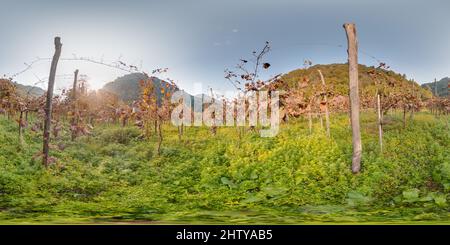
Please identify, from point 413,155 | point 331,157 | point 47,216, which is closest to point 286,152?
point 331,157

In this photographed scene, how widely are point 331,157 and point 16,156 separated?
10.4 m

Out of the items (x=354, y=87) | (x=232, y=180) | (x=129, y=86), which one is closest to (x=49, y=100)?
(x=232, y=180)

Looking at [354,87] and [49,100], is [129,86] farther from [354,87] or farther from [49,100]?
[354,87]

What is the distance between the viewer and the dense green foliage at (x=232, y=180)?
10055mm

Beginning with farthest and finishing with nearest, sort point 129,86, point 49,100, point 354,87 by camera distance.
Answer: point 129,86, point 49,100, point 354,87

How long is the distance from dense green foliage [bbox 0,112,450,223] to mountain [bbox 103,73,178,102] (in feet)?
7.91

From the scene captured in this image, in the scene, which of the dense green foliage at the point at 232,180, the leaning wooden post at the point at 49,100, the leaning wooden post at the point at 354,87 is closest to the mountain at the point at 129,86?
the dense green foliage at the point at 232,180

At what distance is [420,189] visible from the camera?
1241 cm

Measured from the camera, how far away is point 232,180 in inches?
540

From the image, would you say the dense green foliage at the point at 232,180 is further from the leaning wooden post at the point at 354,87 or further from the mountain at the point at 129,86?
the mountain at the point at 129,86

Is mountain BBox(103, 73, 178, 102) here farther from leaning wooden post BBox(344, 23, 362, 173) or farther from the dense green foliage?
leaning wooden post BBox(344, 23, 362, 173)

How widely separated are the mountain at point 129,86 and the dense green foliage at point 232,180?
7.91 ft

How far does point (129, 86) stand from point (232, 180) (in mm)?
10339
